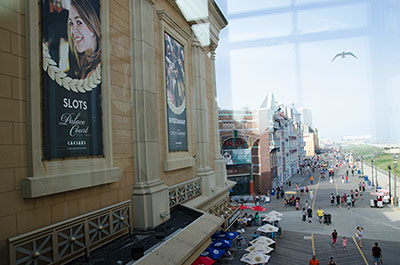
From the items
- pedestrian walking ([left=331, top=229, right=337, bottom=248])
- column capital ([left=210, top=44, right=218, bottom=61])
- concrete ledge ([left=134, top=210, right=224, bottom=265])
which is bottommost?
pedestrian walking ([left=331, top=229, right=337, bottom=248])

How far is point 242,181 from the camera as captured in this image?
36625mm

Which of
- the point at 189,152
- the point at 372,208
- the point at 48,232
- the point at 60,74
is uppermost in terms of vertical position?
the point at 60,74

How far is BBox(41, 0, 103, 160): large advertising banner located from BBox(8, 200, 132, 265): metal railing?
1274mm

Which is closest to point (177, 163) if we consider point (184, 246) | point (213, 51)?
point (184, 246)

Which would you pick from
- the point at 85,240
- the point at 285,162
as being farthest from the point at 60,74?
the point at 285,162

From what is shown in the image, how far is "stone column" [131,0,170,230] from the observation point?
7780mm

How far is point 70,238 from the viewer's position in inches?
208

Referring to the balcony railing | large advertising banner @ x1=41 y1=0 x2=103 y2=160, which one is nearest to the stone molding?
the balcony railing

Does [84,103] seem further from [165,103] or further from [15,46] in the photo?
[165,103]

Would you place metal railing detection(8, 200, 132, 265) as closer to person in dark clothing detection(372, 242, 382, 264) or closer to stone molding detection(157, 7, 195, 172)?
stone molding detection(157, 7, 195, 172)

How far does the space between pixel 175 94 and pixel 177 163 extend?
2.53 metres

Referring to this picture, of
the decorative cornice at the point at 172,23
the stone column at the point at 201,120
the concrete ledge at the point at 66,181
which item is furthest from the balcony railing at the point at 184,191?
the decorative cornice at the point at 172,23

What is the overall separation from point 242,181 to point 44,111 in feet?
110

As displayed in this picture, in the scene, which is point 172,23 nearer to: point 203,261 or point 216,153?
point 216,153
